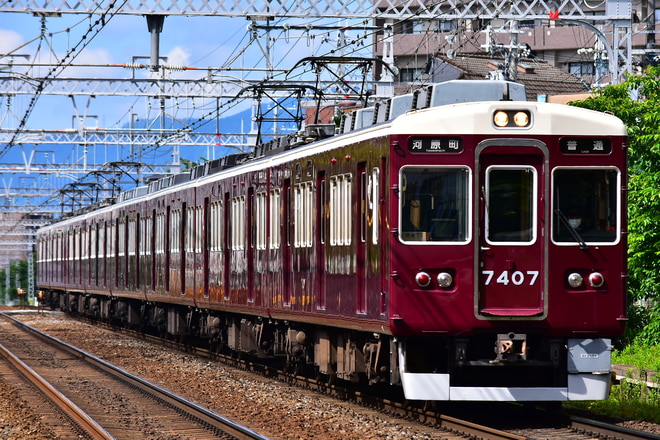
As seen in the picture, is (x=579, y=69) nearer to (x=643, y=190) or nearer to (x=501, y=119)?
(x=643, y=190)

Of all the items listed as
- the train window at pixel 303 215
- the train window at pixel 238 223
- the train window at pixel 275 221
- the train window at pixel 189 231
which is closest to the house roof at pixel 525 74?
the train window at pixel 189 231

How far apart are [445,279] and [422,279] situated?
196 mm

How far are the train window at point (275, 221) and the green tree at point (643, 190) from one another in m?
5.03

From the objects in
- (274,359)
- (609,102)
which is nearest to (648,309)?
(609,102)

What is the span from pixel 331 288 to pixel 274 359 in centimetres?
672

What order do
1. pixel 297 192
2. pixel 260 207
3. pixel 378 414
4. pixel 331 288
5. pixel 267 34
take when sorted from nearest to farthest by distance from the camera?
pixel 378 414
pixel 331 288
pixel 297 192
pixel 260 207
pixel 267 34

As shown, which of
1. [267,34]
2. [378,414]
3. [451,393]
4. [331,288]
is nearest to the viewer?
[451,393]

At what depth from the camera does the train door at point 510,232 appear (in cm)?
1040

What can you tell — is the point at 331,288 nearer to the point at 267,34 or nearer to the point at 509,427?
the point at 509,427

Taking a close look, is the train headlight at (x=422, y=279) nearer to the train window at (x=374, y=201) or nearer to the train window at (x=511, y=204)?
the train window at (x=511, y=204)

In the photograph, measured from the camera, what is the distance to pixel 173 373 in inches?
681

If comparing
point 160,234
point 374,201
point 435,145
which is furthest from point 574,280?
point 160,234

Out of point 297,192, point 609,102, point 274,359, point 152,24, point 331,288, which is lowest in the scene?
point 274,359

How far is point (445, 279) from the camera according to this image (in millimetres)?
10375
